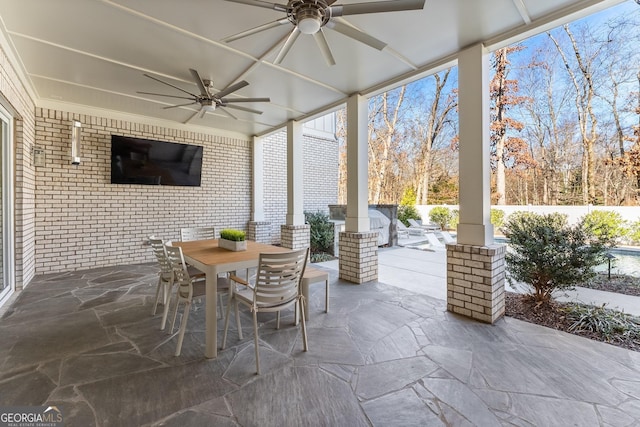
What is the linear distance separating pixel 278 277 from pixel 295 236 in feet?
12.0

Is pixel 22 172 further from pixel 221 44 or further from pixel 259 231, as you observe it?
pixel 259 231

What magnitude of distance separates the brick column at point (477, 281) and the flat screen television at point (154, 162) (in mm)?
5611

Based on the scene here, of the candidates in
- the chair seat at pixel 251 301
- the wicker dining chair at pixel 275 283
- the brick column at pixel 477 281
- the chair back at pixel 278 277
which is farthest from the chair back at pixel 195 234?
the brick column at pixel 477 281

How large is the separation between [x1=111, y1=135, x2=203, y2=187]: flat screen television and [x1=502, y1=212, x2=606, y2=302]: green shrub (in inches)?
244

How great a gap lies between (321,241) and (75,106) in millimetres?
5785

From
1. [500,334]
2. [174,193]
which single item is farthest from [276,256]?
[174,193]

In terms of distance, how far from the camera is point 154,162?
5.95 metres

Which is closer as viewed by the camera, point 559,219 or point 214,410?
point 214,410

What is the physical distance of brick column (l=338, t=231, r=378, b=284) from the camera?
455 centimetres

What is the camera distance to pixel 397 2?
6.36ft

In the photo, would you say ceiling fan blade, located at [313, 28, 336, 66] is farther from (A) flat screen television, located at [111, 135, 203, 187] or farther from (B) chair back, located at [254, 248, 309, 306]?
(A) flat screen television, located at [111, 135, 203, 187]

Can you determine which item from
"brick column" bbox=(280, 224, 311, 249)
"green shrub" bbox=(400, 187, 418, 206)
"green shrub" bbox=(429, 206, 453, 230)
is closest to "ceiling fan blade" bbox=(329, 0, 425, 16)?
"brick column" bbox=(280, 224, 311, 249)

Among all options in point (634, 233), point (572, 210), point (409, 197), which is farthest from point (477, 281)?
point (409, 197)

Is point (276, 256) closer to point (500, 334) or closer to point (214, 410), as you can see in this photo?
point (214, 410)
